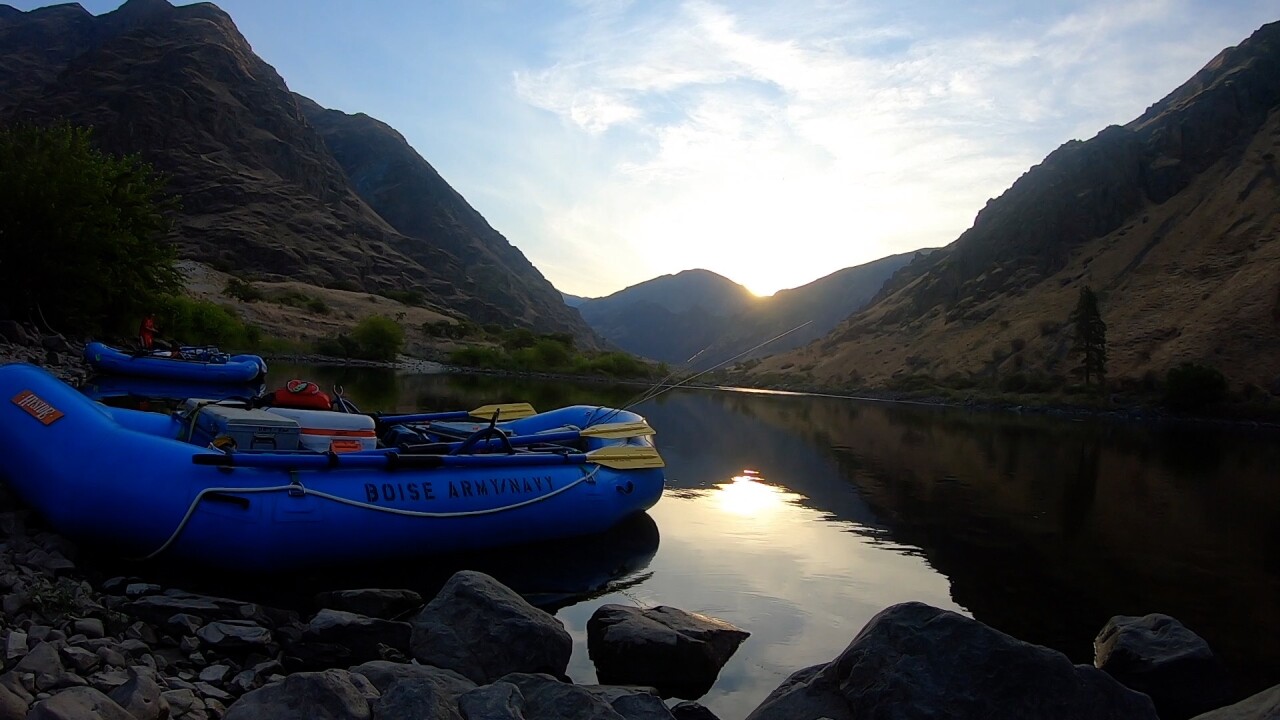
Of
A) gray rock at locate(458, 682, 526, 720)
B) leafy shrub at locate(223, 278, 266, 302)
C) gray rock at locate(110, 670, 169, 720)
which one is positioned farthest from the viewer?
leafy shrub at locate(223, 278, 266, 302)

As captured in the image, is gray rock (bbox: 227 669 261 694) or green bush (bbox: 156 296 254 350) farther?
green bush (bbox: 156 296 254 350)

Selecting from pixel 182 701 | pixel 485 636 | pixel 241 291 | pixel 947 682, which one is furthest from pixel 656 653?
pixel 241 291

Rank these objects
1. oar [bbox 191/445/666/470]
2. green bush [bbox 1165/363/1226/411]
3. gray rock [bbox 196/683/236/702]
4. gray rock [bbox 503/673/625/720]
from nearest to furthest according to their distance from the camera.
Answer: gray rock [bbox 503/673/625/720], gray rock [bbox 196/683/236/702], oar [bbox 191/445/666/470], green bush [bbox 1165/363/1226/411]

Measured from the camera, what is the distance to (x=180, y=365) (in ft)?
65.4

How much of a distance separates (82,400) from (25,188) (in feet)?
58.8

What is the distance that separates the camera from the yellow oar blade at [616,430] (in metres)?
12.2

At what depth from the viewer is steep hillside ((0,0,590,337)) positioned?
351ft

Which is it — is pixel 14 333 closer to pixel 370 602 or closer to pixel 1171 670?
pixel 370 602

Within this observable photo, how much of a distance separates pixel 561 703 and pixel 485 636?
148cm

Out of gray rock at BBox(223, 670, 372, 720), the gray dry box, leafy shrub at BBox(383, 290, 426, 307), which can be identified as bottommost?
gray rock at BBox(223, 670, 372, 720)

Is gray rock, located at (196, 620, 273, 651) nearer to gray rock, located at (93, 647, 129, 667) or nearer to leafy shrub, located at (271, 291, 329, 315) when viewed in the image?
gray rock, located at (93, 647, 129, 667)

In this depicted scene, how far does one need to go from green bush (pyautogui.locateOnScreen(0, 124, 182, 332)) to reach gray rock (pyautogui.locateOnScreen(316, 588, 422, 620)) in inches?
797

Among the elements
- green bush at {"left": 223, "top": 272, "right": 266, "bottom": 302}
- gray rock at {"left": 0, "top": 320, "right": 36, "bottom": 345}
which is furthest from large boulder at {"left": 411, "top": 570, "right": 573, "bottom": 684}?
green bush at {"left": 223, "top": 272, "right": 266, "bottom": 302}

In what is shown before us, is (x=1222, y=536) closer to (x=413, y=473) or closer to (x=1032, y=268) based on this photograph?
(x=413, y=473)
